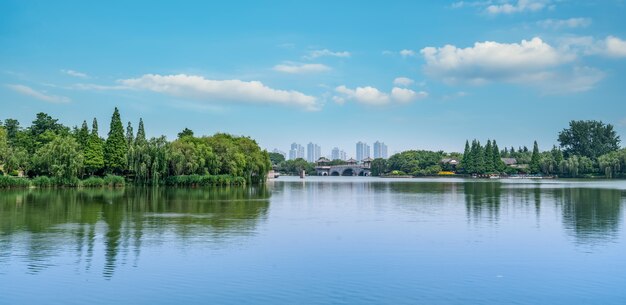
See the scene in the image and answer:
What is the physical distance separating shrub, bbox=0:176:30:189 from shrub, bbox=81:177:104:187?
19.1ft

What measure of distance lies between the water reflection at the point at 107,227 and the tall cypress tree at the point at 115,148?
33570mm

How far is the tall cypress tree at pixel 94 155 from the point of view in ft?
226

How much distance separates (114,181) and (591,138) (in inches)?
5170

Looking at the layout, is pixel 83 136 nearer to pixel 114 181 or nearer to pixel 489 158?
pixel 114 181

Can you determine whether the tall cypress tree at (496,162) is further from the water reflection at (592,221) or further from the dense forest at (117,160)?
Result: the water reflection at (592,221)

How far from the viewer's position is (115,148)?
71.1 m

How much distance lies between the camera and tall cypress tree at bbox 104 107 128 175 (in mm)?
70750

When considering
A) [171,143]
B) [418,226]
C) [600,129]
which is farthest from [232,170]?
[600,129]

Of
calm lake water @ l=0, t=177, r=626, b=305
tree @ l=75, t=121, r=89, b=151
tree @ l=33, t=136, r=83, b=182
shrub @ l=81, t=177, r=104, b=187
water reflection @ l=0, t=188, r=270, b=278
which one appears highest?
tree @ l=75, t=121, r=89, b=151

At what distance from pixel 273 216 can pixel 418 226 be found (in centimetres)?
832

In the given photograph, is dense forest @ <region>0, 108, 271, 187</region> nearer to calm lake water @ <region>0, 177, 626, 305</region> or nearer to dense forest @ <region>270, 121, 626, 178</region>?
calm lake water @ <region>0, 177, 626, 305</region>

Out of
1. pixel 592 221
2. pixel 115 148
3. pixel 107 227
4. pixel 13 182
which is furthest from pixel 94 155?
pixel 592 221

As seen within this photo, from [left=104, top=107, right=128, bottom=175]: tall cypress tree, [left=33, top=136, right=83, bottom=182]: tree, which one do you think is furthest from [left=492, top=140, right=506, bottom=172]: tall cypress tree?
[left=33, top=136, right=83, bottom=182]: tree

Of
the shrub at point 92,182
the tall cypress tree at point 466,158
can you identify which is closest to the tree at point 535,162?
the tall cypress tree at point 466,158
